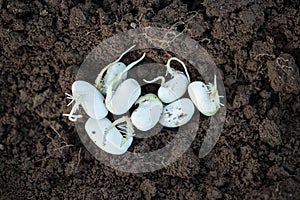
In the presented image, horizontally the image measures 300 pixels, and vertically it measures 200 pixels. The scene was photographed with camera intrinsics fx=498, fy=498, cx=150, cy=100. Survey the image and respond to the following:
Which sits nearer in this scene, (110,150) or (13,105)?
(110,150)

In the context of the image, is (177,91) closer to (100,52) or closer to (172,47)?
(172,47)

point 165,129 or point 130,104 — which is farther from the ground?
point 130,104

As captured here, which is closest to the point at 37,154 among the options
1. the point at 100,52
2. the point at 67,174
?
the point at 67,174

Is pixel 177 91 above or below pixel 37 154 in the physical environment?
above
